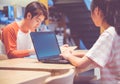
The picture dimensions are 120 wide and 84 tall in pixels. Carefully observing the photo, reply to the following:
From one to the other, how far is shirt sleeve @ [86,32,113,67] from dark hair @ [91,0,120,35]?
83mm

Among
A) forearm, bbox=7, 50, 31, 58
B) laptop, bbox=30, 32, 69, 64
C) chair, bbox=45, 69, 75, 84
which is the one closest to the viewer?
chair, bbox=45, 69, 75, 84

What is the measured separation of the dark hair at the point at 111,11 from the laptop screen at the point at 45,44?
0.68 m

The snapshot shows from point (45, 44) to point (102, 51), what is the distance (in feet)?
2.49

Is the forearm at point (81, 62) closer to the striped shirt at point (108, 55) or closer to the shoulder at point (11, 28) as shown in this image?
the striped shirt at point (108, 55)

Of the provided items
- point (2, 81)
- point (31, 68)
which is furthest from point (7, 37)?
point (2, 81)

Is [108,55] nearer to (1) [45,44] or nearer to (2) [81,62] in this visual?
(2) [81,62]

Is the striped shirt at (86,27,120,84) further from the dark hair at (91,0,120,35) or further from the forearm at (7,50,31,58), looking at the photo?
the forearm at (7,50,31,58)

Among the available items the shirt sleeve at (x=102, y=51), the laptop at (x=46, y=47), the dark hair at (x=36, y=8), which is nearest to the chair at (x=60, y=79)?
the shirt sleeve at (x=102, y=51)

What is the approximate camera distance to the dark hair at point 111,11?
5.64 ft

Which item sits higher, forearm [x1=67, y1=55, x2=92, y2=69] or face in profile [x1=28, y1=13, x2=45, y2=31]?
face in profile [x1=28, y1=13, x2=45, y2=31]

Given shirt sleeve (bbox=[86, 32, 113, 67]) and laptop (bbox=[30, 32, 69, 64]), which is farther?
laptop (bbox=[30, 32, 69, 64])

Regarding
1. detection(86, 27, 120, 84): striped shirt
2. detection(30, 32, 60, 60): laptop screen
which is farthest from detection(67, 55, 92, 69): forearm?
detection(30, 32, 60, 60): laptop screen

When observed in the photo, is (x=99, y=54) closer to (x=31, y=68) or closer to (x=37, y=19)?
(x=31, y=68)

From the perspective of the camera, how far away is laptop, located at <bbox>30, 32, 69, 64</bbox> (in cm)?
221
